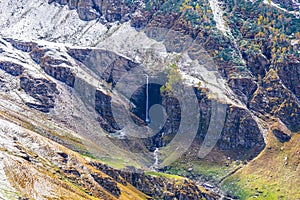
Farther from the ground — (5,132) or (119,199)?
(5,132)

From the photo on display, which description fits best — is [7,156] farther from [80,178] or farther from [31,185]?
[80,178]

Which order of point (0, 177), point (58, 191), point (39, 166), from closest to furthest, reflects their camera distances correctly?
point (0, 177) < point (58, 191) < point (39, 166)

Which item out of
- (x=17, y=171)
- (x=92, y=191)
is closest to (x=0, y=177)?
(x=17, y=171)

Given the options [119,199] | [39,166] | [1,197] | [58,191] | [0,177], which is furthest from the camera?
[119,199]

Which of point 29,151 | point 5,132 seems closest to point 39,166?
point 29,151

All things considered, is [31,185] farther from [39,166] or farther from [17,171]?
[39,166]

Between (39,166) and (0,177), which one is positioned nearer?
(0,177)

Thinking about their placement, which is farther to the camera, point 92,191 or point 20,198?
point 92,191

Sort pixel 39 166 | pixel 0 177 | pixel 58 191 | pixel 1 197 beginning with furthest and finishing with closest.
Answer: pixel 39 166 < pixel 58 191 < pixel 0 177 < pixel 1 197
